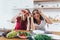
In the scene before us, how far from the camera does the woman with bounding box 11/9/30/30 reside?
1437mm

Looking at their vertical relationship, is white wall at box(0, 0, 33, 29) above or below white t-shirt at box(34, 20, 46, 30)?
above

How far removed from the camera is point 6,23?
1438 millimetres

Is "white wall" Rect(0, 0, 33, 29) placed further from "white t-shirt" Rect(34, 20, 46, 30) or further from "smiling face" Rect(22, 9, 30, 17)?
"white t-shirt" Rect(34, 20, 46, 30)

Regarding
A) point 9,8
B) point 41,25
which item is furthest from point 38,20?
point 9,8

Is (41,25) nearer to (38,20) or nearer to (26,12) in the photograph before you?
(38,20)

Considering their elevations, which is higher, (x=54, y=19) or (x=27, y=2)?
(x=27, y=2)

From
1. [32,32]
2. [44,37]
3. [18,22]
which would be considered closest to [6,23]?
[18,22]

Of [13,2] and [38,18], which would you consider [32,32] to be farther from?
[13,2]

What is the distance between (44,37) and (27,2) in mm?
334

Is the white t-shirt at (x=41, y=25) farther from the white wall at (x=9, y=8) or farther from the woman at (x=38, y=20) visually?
the white wall at (x=9, y=8)

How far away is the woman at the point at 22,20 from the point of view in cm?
144

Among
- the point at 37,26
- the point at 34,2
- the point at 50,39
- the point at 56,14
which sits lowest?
the point at 50,39

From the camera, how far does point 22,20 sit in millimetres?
1444

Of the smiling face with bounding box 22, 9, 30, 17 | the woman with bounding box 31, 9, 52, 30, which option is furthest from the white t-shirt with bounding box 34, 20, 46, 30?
the smiling face with bounding box 22, 9, 30, 17
